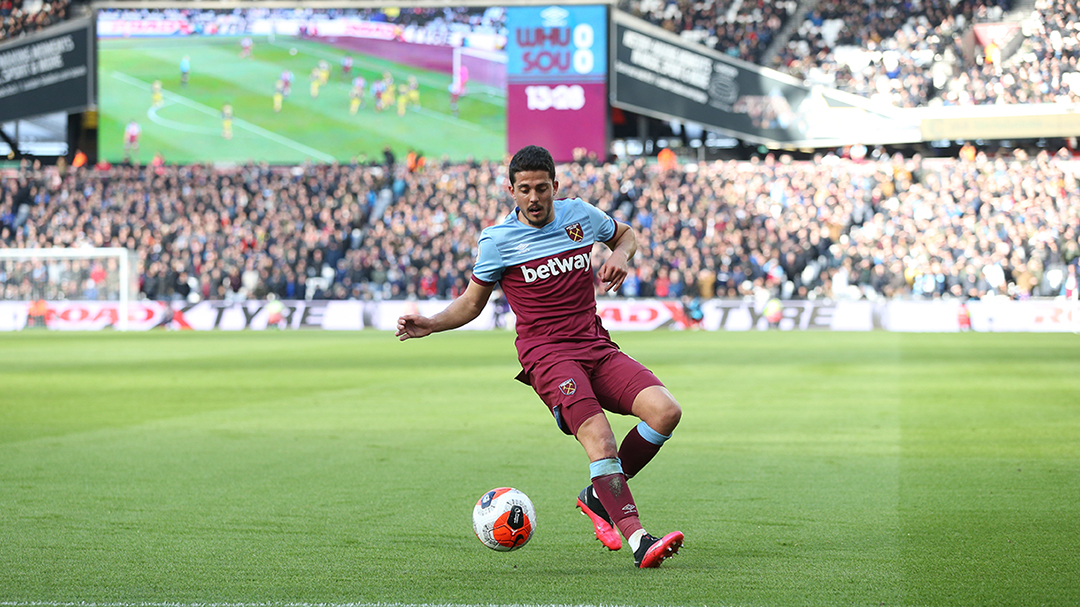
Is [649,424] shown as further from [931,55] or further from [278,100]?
[278,100]

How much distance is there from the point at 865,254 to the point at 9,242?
28397 millimetres

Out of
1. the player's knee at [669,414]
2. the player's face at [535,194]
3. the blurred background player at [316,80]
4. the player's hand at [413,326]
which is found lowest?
the player's knee at [669,414]

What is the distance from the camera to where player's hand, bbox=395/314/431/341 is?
609 centimetres

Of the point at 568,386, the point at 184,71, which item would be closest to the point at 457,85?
the point at 184,71

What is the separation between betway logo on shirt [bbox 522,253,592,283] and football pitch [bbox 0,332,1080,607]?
145 cm

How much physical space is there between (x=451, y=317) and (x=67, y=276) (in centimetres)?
3230

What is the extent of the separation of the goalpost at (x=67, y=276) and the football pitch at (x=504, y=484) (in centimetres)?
1781

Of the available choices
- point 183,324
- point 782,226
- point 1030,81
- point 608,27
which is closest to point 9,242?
point 183,324

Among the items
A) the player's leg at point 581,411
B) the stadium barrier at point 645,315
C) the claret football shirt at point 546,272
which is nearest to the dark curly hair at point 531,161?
the claret football shirt at point 546,272

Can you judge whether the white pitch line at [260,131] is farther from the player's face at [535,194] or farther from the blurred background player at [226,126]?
the player's face at [535,194]

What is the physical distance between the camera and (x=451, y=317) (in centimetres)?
617

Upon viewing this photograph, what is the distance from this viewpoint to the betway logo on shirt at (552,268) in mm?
6137

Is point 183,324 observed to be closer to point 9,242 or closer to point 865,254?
point 9,242

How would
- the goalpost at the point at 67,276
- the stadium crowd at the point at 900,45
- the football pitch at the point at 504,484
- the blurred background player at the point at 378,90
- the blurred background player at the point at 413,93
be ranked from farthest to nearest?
1. the blurred background player at the point at 378,90
2. the blurred background player at the point at 413,93
3. the stadium crowd at the point at 900,45
4. the goalpost at the point at 67,276
5. the football pitch at the point at 504,484
